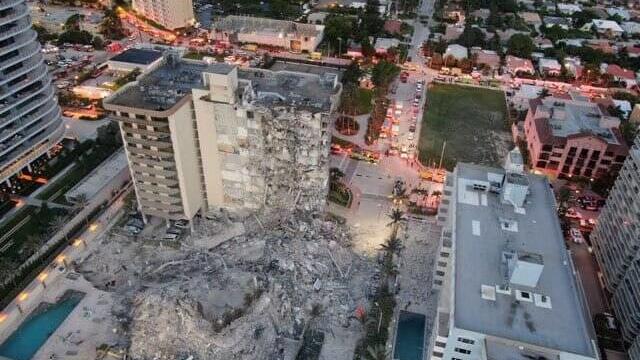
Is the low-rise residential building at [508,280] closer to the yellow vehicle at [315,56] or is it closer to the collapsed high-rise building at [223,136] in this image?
the collapsed high-rise building at [223,136]

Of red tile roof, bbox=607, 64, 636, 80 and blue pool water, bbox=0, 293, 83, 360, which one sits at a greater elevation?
red tile roof, bbox=607, 64, 636, 80

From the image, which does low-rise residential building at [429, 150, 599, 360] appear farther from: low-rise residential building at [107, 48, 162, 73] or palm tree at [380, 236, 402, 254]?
low-rise residential building at [107, 48, 162, 73]

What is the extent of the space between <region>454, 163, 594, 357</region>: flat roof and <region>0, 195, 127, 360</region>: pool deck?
1816 inches

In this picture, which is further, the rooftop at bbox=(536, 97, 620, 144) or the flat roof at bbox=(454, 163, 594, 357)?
the rooftop at bbox=(536, 97, 620, 144)

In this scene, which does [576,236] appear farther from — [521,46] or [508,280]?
[521,46]

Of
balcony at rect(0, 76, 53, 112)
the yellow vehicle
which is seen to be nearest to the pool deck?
balcony at rect(0, 76, 53, 112)

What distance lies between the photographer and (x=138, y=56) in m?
136

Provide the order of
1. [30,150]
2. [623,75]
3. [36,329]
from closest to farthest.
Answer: [36,329] → [30,150] → [623,75]

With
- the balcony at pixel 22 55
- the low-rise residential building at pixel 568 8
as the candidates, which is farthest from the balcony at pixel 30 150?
the low-rise residential building at pixel 568 8

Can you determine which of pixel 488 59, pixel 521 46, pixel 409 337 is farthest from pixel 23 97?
pixel 521 46

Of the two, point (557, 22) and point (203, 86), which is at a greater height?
point (203, 86)

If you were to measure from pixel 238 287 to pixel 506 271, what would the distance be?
118ft

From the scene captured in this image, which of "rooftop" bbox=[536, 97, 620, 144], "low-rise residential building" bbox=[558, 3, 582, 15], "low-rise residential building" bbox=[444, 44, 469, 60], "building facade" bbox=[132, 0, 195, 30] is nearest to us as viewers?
"rooftop" bbox=[536, 97, 620, 144]

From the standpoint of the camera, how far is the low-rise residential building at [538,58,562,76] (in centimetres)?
14150
